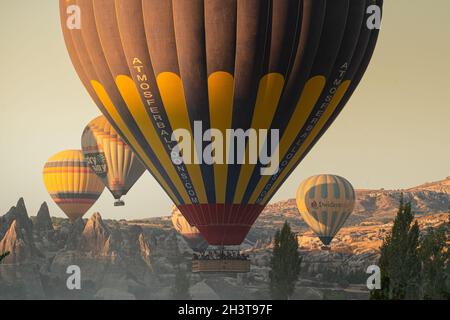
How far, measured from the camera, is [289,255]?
104938 millimetres

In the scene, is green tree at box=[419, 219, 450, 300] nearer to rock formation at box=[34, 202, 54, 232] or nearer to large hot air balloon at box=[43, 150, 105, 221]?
large hot air balloon at box=[43, 150, 105, 221]

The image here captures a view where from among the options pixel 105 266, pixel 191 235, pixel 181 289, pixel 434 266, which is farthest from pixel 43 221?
pixel 434 266

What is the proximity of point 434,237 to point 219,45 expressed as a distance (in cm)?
4472

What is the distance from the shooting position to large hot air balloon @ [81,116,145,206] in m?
103

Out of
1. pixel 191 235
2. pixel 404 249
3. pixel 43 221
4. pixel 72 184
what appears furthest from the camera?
pixel 43 221

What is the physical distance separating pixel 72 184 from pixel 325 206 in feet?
97.2

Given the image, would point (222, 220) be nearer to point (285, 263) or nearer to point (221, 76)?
point (221, 76)

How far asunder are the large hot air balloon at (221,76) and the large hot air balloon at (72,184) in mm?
62695

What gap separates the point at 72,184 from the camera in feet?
388

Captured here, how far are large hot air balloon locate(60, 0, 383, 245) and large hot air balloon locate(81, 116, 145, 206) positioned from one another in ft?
155

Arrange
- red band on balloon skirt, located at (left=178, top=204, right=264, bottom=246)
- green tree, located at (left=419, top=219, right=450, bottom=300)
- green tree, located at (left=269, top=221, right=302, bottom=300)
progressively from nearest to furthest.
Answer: red band on balloon skirt, located at (left=178, top=204, right=264, bottom=246) → green tree, located at (left=419, top=219, right=450, bottom=300) → green tree, located at (left=269, top=221, right=302, bottom=300)

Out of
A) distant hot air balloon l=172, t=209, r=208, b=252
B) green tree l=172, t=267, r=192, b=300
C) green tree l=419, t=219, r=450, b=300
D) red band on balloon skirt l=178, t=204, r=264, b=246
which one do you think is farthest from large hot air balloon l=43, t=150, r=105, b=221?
red band on balloon skirt l=178, t=204, r=264, b=246

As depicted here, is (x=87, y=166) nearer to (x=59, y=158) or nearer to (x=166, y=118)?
(x=59, y=158)

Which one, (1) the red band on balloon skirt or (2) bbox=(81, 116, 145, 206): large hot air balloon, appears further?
(2) bbox=(81, 116, 145, 206): large hot air balloon
